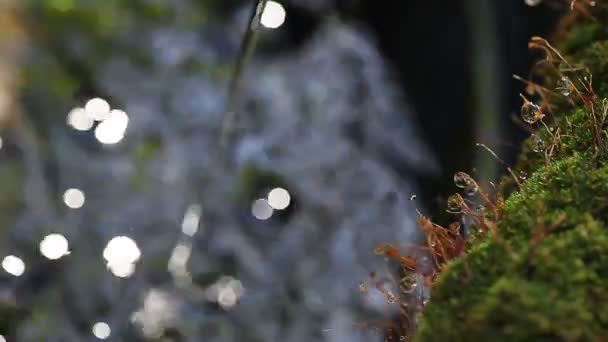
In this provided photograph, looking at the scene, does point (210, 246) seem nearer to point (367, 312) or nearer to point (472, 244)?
point (367, 312)

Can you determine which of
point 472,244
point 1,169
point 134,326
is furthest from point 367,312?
point 472,244

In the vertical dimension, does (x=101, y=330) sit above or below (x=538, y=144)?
above

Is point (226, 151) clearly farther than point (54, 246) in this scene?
Yes

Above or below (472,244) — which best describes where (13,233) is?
above

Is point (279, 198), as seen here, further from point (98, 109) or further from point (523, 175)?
point (523, 175)

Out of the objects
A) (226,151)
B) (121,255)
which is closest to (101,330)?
(121,255)
